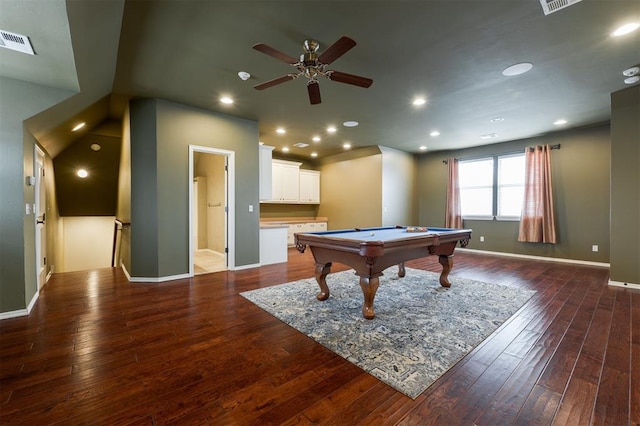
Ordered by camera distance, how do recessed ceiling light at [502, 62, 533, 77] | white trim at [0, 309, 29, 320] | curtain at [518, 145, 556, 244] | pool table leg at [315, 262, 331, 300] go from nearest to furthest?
1. white trim at [0, 309, 29, 320]
2. recessed ceiling light at [502, 62, 533, 77]
3. pool table leg at [315, 262, 331, 300]
4. curtain at [518, 145, 556, 244]

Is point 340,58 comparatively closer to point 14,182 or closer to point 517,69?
point 517,69

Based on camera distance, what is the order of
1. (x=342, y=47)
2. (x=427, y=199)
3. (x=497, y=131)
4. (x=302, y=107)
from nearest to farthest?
(x=342, y=47) < (x=302, y=107) < (x=497, y=131) < (x=427, y=199)

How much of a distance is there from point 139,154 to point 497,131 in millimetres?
6537

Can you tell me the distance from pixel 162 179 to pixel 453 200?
6594 millimetres

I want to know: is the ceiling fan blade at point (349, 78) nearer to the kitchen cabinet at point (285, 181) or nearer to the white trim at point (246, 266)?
the white trim at point (246, 266)

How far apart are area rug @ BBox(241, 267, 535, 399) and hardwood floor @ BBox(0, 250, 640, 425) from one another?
0.11 metres

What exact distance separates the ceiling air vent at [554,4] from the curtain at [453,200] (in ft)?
17.3

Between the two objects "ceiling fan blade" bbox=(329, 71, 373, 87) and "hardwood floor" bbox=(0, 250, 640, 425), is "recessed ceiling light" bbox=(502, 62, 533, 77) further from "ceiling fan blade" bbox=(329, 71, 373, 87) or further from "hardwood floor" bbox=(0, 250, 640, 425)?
"hardwood floor" bbox=(0, 250, 640, 425)

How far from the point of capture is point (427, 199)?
774 cm

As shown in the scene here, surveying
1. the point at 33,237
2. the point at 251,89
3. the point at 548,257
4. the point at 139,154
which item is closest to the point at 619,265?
the point at 548,257

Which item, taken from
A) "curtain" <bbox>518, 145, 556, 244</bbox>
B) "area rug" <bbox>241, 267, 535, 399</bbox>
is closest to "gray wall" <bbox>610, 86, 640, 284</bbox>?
"area rug" <bbox>241, 267, 535, 399</bbox>

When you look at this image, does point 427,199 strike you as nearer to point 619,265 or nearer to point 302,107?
point 619,265

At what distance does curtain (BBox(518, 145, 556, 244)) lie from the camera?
5.56m

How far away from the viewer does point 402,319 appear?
2.62 meters
